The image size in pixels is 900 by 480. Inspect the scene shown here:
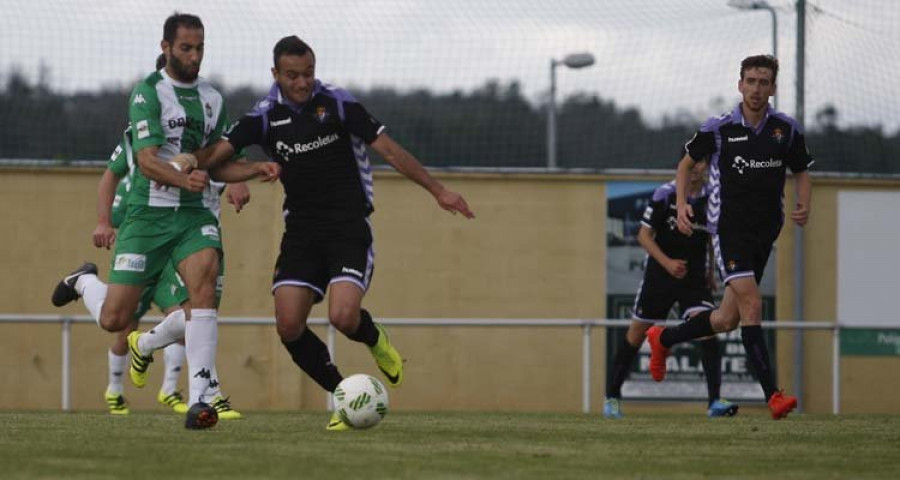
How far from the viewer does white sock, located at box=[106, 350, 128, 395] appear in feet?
40.6

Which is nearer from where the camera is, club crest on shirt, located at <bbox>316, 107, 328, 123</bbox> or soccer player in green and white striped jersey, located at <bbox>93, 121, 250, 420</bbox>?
club crest on shirt, located at <bbox>316, 107, 328, 123</bbox>

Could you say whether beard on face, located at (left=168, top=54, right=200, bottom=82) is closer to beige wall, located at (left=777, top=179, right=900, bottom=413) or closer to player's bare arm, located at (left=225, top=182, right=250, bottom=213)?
player's bare arm, located at (left=225, top=182, right=250, bottom=213)

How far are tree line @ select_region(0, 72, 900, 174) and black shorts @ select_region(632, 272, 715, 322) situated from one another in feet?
20.3

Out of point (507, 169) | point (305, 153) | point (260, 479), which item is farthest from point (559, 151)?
point (260, 479)

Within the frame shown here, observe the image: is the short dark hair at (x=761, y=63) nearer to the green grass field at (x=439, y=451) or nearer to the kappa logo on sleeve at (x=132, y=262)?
the green grass field at (x=439, y=451)

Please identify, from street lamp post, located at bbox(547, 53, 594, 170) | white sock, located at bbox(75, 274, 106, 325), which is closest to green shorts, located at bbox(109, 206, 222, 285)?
white sock, located at bbox(75, 274, 106, 325)

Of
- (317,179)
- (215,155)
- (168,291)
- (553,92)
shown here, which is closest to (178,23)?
(215,155)

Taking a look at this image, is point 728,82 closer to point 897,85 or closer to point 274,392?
point 897,85

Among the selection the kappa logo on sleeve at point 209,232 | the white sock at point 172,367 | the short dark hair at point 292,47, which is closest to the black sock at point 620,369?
the white sock at point 172,367

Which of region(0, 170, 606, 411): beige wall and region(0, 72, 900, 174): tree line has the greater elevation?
region(0, 72, 900, 174): tree line

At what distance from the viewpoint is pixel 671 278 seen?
12.4 m

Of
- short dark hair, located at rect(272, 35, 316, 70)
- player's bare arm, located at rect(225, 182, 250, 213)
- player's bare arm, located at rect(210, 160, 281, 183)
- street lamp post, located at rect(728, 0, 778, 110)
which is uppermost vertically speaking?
street lamp post, located at rect(728, 0, 778, 110)

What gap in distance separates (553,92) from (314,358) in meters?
9.82

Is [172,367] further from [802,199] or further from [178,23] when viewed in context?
[802,199]
